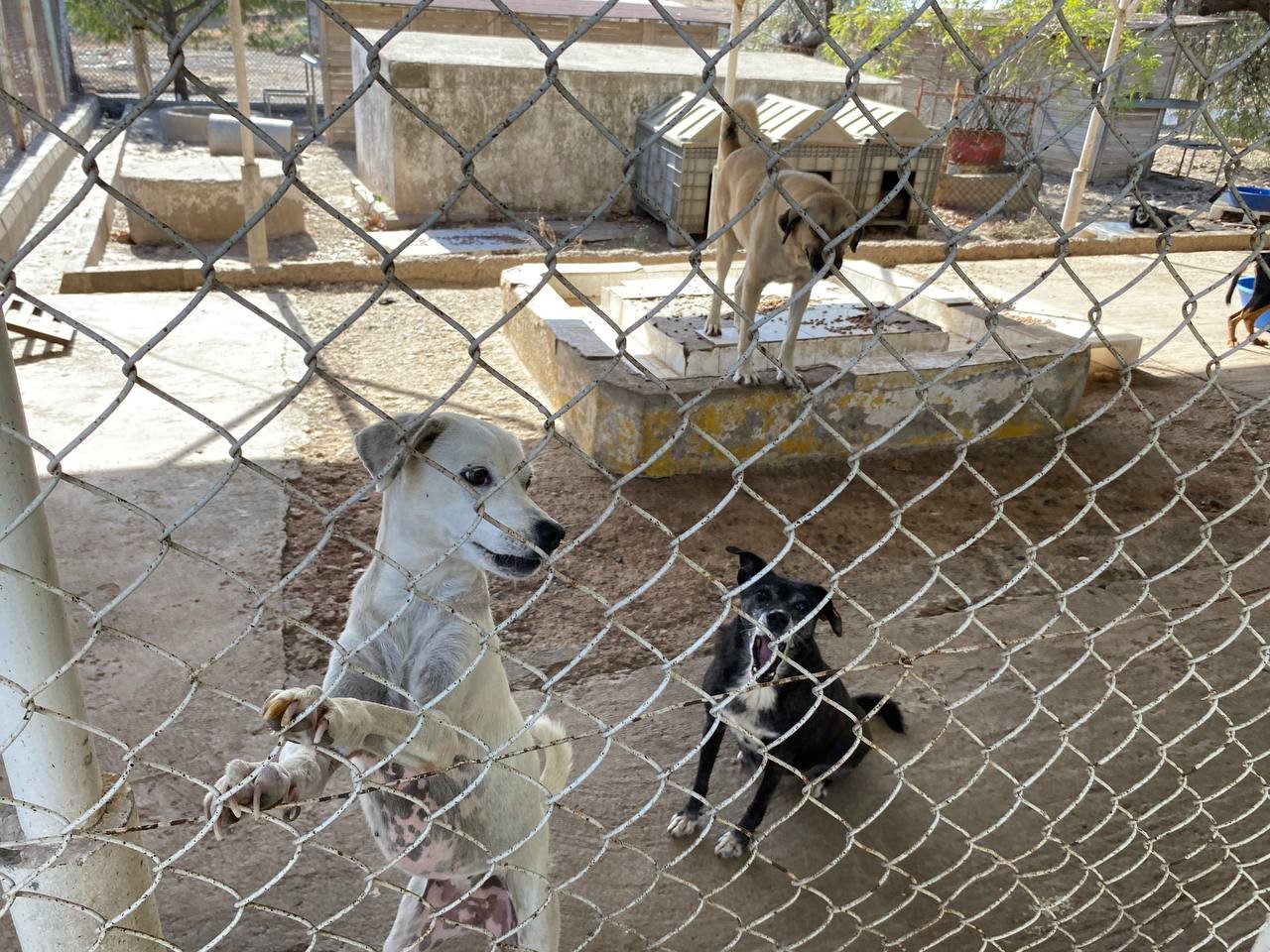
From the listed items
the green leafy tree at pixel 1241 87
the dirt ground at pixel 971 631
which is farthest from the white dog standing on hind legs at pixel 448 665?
the green leafy tree at pixel 1241 87

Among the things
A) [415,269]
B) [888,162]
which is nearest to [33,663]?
[415,269]

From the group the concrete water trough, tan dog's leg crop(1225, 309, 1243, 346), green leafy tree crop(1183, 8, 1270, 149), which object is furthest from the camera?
green leafy tree crop(1183, 8, 1270, 149)

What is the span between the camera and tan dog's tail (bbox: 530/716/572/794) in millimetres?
2311

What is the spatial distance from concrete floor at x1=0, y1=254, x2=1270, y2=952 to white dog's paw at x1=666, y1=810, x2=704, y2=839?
1.9 inches

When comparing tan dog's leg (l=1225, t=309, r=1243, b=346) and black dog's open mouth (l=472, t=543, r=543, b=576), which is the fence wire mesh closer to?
black dog's open mouth (l=472, t=543, r=543, b=576)

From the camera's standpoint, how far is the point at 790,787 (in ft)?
10.6

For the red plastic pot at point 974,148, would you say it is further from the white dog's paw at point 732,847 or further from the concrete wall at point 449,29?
the white dog's paw at point 732,847

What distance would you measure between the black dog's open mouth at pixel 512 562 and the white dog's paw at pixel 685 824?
1382 mm

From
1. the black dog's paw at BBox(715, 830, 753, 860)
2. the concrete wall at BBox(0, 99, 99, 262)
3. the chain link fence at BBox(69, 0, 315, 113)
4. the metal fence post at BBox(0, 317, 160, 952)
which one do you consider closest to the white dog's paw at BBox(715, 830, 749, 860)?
the black dog's paw at BBox(715, 830, 753, 860)

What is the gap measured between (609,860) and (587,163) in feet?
35.8

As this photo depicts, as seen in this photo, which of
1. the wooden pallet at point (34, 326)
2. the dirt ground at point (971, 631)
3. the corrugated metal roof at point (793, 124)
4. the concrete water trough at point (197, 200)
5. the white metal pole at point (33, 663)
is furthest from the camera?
the concrete water trough at point (197, 200)

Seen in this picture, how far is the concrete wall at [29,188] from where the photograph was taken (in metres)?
9.12

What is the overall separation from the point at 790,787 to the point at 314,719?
2098 millimetres

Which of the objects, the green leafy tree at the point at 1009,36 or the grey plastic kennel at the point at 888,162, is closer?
the grey plastic kennel at the point at 888,162
